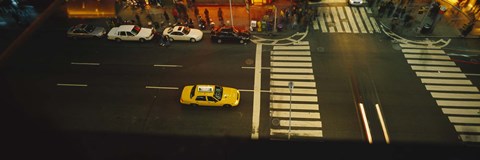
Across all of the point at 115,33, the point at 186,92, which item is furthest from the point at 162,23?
the point at 186,92

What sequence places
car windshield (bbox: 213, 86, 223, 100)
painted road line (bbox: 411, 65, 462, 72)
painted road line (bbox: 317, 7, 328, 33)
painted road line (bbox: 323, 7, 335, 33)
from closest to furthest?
car windshield (bbox: 213, 86, 223, 100), painted road line (bbox: 411, 65, 462, 72), painted road line (bbox: 323, 7, 335, 33), painted road line (bbox: 317, 7, 328, 33)

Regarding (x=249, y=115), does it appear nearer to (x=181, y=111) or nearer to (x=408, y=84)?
(x=181, y=111)

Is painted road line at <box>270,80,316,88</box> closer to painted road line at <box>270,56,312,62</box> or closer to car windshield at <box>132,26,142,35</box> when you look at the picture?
painted road line at <box>270,56,312,62</box>

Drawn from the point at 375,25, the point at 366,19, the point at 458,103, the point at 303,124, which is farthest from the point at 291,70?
the point at 458,103

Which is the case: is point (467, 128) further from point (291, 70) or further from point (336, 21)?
point (336, 21)

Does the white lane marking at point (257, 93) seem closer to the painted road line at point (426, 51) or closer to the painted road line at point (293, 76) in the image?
the painted road line at point (293, 76)

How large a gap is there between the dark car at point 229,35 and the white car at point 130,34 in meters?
6.68

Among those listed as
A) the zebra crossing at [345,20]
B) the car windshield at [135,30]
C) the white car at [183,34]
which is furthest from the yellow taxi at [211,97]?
the zebra crossing at [345,20]

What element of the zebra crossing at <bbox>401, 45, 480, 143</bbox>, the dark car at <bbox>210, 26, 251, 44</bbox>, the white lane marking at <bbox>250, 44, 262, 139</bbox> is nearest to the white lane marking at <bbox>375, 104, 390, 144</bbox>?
the zebra crossing at <bbox>401, 45, 480, 143</bbox>

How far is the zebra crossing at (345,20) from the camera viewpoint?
31864 mm

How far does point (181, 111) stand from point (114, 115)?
5.27m

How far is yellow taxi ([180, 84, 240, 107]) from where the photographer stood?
23391 mm

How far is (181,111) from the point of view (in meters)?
24.1

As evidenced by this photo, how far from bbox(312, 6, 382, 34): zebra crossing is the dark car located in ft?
25.8
